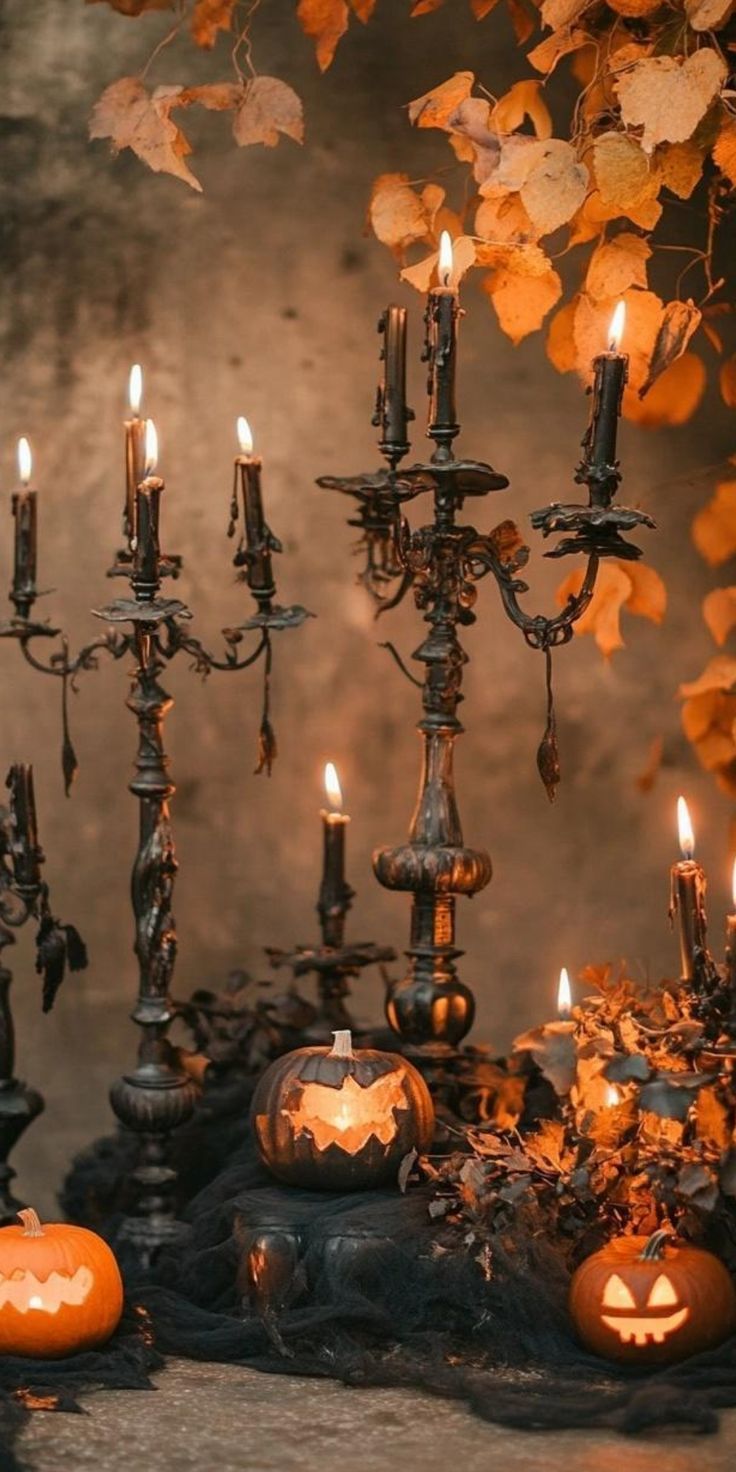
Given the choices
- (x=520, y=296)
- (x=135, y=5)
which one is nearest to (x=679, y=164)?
(x=520, y=296)

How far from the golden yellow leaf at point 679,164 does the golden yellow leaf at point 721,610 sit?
661 millimetres

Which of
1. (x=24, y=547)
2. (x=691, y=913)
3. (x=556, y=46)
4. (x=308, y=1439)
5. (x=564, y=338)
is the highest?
(x=556, y=46)

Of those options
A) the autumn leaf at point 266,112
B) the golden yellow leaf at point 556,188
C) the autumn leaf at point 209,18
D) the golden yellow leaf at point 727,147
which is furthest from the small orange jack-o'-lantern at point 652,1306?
the autumn leaf at point 209,18

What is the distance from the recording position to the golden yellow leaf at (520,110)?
2.88 m

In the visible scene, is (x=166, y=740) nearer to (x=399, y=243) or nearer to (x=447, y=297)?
(x=399, y=243)

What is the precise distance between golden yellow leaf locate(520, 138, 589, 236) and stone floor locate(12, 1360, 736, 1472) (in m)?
1.42

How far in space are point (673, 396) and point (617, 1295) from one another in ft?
5.06

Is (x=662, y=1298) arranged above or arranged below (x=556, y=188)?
below

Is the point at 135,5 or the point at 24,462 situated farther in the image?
the point at 135,5

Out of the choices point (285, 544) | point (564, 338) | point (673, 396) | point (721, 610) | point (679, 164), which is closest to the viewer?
point (679, 164)

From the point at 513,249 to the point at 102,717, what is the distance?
1.07m

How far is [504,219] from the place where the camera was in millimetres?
2777

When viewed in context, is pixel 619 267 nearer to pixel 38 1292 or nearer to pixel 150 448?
pixel 150 448

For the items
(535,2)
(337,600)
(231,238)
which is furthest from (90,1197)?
(535,2)
